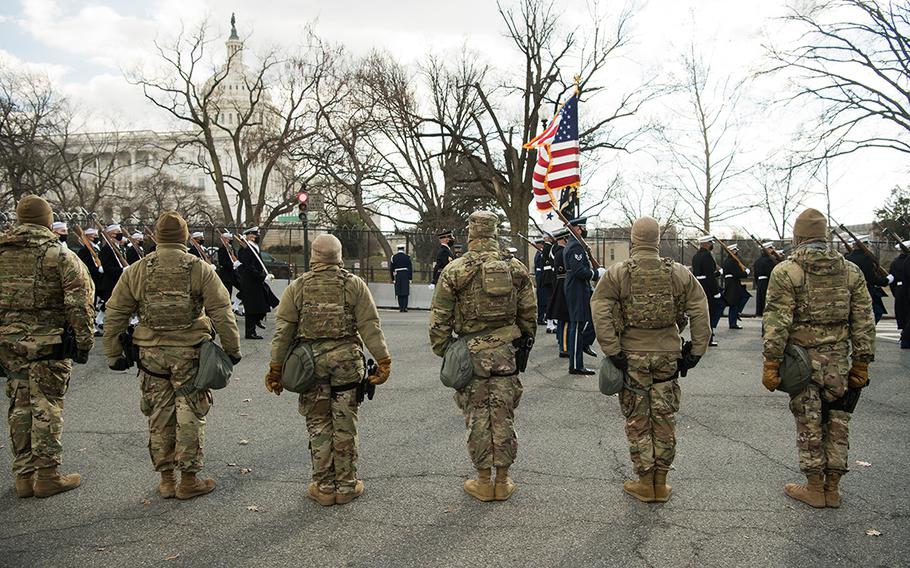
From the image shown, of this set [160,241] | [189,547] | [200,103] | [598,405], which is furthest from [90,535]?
[200,103]

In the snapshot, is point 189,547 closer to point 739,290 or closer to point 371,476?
point 371,476

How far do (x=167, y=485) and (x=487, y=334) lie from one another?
2.58 metres

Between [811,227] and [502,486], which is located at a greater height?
[811,227]

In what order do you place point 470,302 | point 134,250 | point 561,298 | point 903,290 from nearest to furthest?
point 470,302, point 561,298, point 903,290, point 134,250

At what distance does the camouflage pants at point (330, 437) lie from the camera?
4.54 metres

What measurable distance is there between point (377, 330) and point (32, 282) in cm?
256

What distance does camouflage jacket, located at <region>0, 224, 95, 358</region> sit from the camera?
467 centimetres

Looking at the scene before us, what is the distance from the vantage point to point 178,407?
4.60 m

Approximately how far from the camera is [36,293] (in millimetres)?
4699

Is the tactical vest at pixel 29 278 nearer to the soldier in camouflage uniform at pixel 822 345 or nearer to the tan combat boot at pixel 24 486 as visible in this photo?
the tan combat boot at pixel 24 486

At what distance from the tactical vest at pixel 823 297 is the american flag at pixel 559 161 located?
32.7ft

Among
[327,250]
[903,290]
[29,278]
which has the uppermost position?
[327,250]

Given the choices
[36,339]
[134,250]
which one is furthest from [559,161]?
[36,339]

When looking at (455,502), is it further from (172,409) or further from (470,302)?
(172,409)
